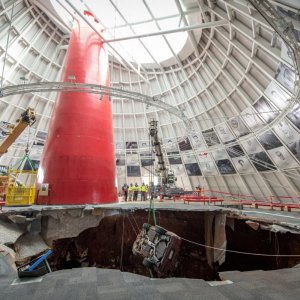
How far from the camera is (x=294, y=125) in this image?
11.9 metres

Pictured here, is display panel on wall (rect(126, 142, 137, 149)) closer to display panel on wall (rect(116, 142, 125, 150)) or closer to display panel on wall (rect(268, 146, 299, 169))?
display panel on wall (rect(116, 142, 125, 150))

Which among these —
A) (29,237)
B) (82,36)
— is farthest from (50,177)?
(82,36)

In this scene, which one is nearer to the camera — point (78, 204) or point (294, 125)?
point (78, 204)

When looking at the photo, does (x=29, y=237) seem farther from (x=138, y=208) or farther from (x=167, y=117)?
(x=167, y=117)

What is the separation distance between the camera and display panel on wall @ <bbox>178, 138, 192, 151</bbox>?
795 inches

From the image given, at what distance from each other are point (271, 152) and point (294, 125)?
280cm

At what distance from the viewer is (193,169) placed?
20641 mm

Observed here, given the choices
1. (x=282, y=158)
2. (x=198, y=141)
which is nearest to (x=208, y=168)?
(x=198, y=141)

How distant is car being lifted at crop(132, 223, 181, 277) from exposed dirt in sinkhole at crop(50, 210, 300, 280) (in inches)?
161

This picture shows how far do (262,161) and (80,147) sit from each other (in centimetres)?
1373

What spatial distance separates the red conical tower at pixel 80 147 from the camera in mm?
8828

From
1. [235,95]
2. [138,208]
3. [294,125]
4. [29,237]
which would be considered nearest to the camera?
[29,237]

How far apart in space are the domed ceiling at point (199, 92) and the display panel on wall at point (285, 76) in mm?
58

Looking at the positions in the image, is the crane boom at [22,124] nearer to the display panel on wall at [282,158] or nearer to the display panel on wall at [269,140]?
the display panel on wall at [269,140]
